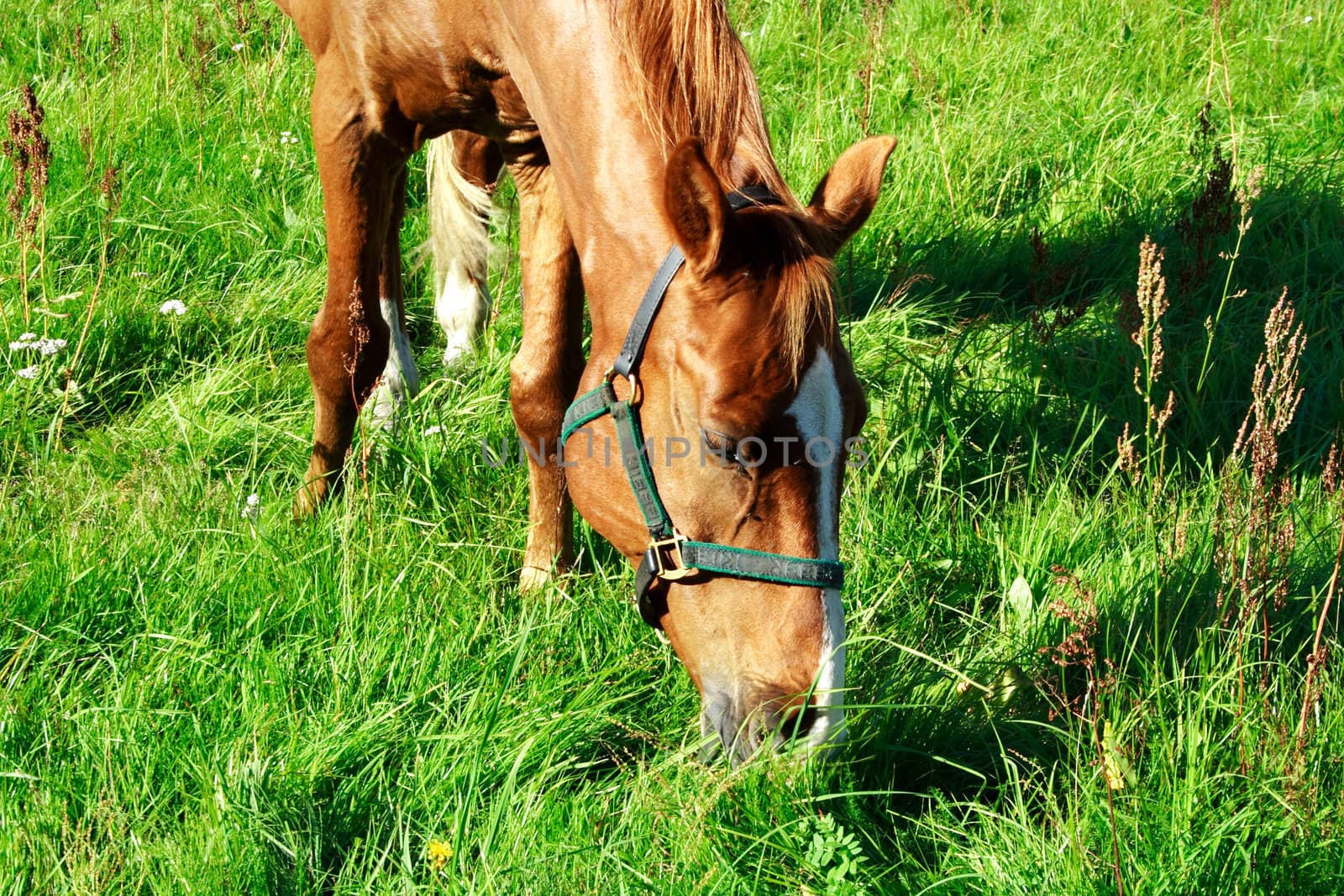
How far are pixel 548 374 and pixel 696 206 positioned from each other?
116 cm

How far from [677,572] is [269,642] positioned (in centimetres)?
110

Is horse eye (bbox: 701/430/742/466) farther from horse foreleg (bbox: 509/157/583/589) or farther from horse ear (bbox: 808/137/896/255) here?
horse foreleg (bbox: 509/157/583/589)

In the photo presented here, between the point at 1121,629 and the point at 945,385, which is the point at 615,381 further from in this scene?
the point at 945,385

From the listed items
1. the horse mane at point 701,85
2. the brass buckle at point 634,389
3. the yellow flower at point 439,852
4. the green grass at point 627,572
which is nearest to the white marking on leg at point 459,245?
the green grass at point 627,572

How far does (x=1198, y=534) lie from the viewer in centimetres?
310

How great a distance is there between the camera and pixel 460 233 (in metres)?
4.24

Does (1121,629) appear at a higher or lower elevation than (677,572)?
lower

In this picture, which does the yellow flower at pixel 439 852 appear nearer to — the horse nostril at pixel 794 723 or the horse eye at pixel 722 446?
the horse nostril at pixel 794 723

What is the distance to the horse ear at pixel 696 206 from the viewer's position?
2010 mm

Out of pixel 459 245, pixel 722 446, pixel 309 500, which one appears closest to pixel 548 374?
pixel 309 500

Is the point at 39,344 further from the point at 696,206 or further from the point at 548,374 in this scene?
the point at 696,206

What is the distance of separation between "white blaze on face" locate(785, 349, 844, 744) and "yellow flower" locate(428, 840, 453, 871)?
2.26 ft

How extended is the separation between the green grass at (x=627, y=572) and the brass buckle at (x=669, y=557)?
38cm

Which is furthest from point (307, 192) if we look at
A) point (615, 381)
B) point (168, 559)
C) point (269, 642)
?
point (615, 381)
